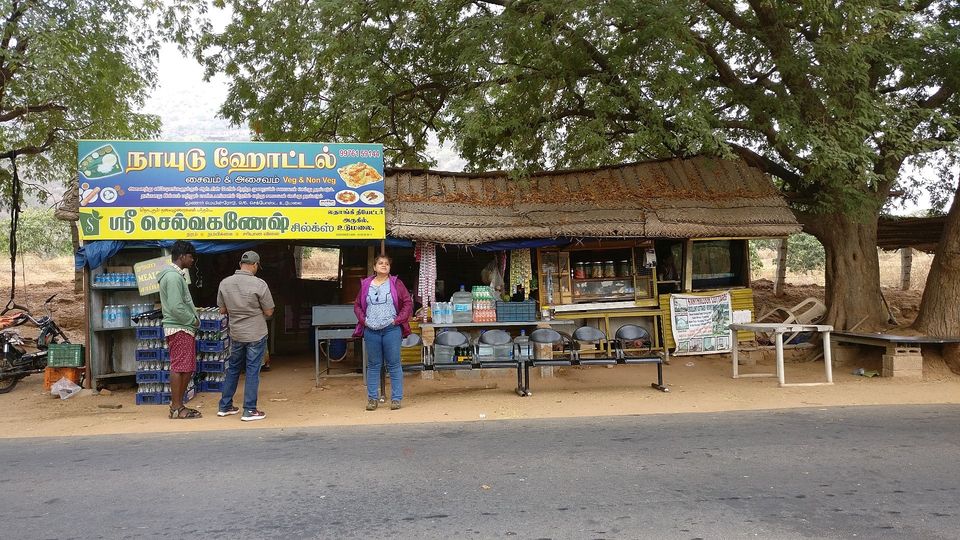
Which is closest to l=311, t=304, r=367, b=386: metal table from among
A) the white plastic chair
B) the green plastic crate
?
the green plastic crate

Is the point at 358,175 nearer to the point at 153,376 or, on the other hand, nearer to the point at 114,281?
the point at 114,281

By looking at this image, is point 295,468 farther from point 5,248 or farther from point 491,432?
point 5,248

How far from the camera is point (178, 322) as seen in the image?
7574mm

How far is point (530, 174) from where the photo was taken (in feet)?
38.0

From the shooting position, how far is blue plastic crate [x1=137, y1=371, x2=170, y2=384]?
28.1 ft

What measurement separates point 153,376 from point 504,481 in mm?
5756

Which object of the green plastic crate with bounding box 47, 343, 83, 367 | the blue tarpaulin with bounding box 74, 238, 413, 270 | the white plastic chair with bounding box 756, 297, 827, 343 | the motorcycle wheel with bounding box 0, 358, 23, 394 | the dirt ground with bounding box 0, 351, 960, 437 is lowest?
the dirt ground with bounding box 0, 351, 960, 437

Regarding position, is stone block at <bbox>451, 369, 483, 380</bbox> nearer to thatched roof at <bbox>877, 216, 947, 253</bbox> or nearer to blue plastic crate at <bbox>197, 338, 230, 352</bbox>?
blue plastic crate at <bbox>197, 338, 230, 352</bbox>

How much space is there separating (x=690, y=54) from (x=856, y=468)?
638 centimetres

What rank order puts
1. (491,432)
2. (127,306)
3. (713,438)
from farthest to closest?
(127,306) < (491,432) < (713,438)

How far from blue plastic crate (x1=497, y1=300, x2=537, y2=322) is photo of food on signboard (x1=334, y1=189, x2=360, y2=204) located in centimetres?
272

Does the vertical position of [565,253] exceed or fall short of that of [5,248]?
it falls short

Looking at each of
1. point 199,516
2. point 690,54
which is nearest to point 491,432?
point 199,516

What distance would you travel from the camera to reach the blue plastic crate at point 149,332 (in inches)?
341
